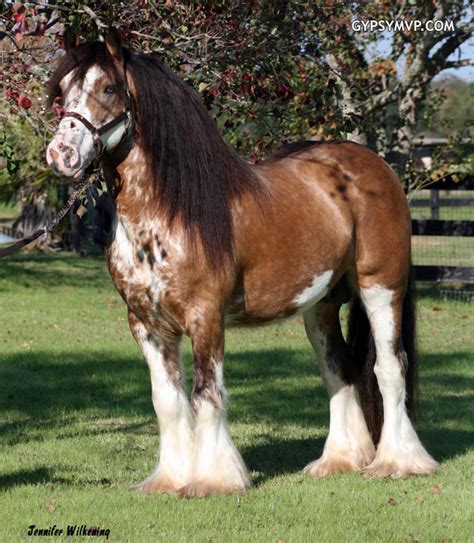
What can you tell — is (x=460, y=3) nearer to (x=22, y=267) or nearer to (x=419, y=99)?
(x=419, y=99)

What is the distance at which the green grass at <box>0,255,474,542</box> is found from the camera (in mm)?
5410

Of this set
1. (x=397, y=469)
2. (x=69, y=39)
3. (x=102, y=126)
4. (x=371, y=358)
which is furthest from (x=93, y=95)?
(x=397, y=469)

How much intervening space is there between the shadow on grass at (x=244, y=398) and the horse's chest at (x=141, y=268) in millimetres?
1425

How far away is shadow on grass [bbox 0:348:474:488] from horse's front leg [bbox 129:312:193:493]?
0.69 meters

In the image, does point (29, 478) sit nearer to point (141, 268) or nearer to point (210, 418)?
point (210, 418)

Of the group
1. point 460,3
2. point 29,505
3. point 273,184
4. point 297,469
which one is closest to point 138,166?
point 273,184

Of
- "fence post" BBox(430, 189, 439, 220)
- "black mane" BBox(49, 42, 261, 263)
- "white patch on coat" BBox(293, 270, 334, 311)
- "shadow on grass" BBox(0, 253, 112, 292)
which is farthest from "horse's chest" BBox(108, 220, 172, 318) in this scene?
"fence post" BBox(430, 189, 439, 220)

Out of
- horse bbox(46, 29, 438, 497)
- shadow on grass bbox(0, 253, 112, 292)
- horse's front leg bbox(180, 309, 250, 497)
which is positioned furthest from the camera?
shadow on grass bbox(0, 253, 112, 292)

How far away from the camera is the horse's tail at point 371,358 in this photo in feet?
23.1

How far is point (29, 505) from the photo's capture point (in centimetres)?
568

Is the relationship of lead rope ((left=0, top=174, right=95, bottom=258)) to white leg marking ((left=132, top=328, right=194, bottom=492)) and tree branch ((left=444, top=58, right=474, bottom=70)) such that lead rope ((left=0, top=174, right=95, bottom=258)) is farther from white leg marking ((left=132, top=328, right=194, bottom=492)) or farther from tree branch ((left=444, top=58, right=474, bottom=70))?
tree branch ((left=444, top=58, right=474, bottom=70))

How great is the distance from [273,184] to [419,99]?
9945 mm

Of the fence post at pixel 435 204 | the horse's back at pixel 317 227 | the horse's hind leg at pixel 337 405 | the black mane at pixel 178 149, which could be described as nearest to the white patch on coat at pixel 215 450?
the horse's back at pixel 317 227

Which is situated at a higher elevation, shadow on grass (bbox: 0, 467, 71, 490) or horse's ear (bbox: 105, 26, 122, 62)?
horse's ear (bbox: 105, 26, 122, 62)
